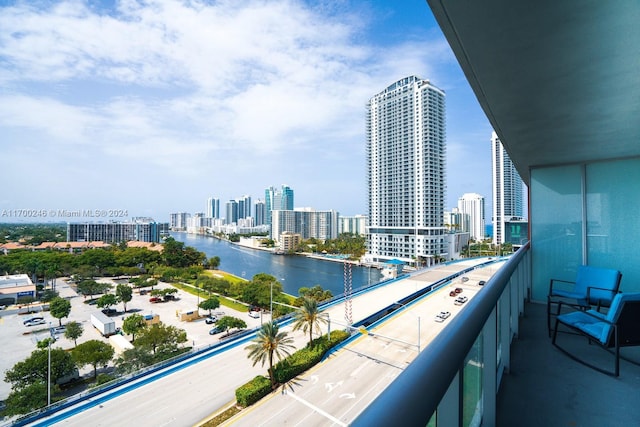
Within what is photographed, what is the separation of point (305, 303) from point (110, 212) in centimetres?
7779

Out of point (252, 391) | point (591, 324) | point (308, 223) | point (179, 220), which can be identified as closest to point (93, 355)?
point (252, 391)

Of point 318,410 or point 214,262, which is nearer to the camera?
point 318,410

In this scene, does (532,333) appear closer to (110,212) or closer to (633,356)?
(633,356)

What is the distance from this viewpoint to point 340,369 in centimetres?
1147

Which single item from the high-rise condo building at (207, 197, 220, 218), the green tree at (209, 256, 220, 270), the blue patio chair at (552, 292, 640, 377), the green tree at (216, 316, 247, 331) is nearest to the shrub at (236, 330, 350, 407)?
the green tree at (216, 316, 247, 331)

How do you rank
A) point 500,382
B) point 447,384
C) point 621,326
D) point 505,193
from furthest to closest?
point 505,193, point 621,326, point 500,382, point 447,384

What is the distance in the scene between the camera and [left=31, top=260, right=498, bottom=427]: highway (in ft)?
30.4

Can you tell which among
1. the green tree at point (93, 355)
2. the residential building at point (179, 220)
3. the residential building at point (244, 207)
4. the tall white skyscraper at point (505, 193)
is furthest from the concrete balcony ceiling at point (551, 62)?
the residential building at point (179, 220)

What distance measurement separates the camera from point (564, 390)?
1.71 metres

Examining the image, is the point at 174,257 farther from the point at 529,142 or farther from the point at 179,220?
the point at 179,220

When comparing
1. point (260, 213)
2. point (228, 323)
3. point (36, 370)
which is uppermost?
point (260, 213)

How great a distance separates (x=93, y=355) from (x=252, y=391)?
8.18 metres

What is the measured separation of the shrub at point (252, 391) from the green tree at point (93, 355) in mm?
7357

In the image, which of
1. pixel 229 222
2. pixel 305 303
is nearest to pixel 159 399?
pixel 305 303
